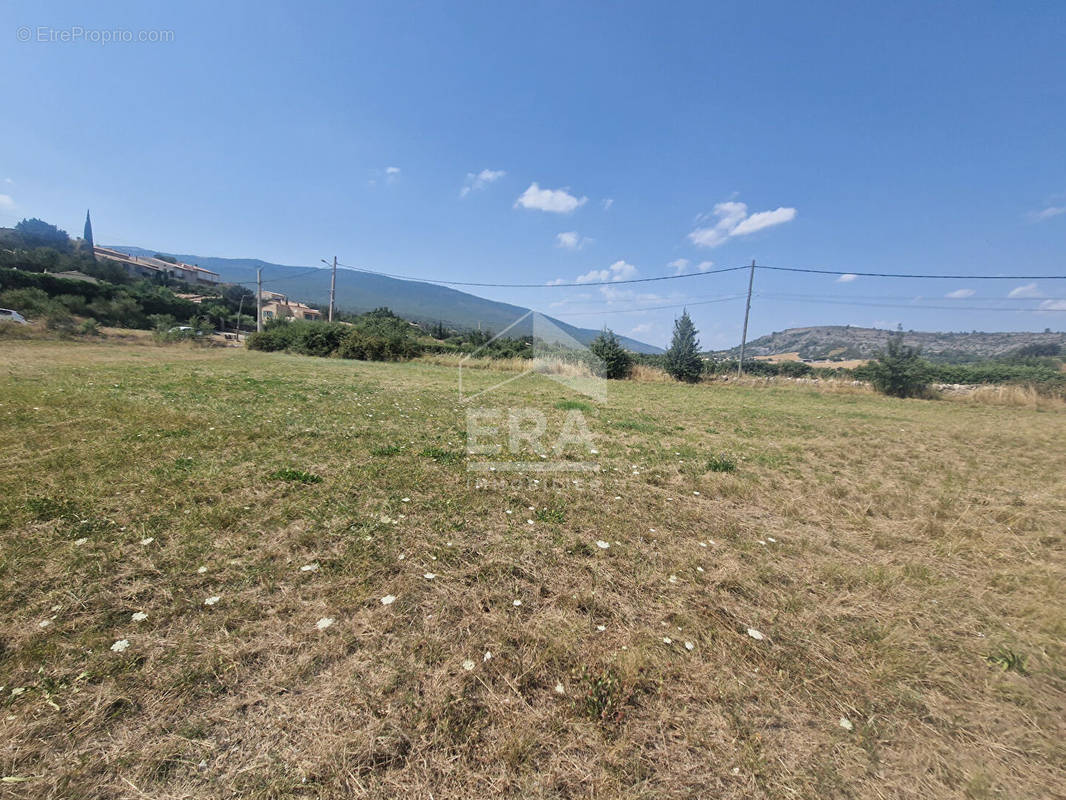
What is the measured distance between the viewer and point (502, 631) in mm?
2529

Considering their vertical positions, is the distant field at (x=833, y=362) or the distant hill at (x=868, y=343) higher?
the distant hill at (x=868, y=343)

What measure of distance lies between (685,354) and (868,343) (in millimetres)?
73702

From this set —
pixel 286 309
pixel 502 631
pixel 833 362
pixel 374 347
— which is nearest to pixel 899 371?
pixel 502 631

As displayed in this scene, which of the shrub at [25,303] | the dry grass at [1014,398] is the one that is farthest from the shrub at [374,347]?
the dry grass at [1014,398]

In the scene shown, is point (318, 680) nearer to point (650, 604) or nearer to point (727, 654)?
point (650, 604)

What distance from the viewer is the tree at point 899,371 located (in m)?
21.2

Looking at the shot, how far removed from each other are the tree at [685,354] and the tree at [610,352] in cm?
349

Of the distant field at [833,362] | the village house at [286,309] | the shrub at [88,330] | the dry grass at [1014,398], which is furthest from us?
the village house at [286,309]

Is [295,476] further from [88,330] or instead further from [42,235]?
[42,235]

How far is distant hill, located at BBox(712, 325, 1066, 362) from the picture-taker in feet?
178

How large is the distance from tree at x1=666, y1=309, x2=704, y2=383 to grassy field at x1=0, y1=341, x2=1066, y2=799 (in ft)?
73.1

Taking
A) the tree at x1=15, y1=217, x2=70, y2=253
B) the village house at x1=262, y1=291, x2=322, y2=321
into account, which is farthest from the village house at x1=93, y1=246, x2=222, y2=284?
the village house at x1=262, y1=291, x2=322, y2=321

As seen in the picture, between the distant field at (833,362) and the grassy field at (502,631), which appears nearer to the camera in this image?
the grassy field at (502,631)

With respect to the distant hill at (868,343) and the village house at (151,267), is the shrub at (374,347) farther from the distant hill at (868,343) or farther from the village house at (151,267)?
the village house at (151,267)
